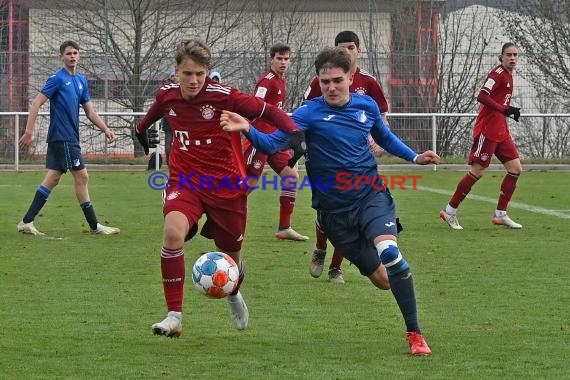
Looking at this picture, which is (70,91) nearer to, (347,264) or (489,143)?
(347,264)

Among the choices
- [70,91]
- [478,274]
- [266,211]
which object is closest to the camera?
[478,274]

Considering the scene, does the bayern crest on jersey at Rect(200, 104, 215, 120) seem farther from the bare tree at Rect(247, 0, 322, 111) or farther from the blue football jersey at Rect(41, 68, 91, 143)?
the bare tree at Rect(247, 0, 322, 111)

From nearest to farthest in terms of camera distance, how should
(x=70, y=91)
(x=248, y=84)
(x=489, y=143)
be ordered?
1. (x=70, y=91)
2. (x=489, y=143)
3. (x=248, y=84)

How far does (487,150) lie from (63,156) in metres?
4.76

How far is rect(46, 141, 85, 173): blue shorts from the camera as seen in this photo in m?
11.9

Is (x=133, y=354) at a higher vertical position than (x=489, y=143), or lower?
lower

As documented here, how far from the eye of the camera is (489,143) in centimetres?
1313

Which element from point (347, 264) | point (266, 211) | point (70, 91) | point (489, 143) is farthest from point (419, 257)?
point (266, 211)

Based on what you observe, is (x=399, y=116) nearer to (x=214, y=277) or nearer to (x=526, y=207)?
(x=526, y=207)

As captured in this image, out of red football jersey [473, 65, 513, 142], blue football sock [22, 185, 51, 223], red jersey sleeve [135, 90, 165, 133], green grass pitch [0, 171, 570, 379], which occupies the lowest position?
green grass pitch [0, 171, 570, 379]

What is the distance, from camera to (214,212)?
6.81 metres

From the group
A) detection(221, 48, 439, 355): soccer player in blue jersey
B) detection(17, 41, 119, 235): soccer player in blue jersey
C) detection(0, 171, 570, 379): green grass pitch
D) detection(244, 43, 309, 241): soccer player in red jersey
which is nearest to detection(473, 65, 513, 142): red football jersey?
detection(0, 171, 570, 379): green grass pitch

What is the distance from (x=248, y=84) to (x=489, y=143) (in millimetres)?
13056

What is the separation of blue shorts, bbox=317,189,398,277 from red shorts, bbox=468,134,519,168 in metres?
6.54
